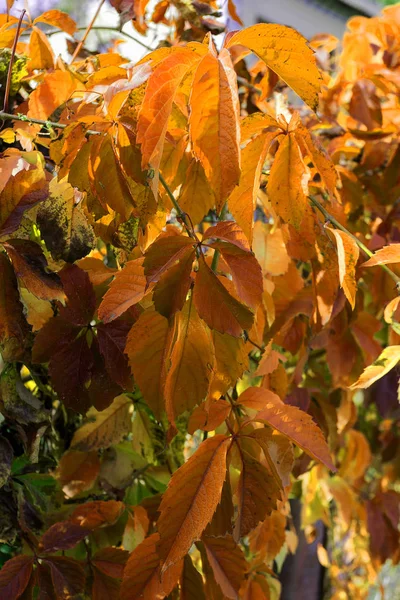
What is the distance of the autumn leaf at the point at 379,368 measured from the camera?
671mm

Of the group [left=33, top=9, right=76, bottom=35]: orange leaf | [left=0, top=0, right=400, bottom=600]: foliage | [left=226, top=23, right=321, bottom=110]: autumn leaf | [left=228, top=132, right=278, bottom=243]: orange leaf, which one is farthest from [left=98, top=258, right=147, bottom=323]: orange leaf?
[left=33, top=9, right=76, bottom=35]: orange leaf

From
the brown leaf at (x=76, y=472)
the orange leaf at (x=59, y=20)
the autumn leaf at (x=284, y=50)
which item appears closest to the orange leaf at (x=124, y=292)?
the autumn leaf at (x=284, y=50)

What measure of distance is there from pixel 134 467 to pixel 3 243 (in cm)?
40

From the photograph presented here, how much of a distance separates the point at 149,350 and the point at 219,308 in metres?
0.08

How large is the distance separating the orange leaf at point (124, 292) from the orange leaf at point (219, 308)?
0.16ft

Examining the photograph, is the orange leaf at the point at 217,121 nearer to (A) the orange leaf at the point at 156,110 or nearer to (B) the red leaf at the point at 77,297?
(A) the orange leaf at the point at 156,110

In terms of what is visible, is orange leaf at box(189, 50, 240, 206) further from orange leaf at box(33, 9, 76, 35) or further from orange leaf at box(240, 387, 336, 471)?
orange leaf at box(33, 9, 76, 35)

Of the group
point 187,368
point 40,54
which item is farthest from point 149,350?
point 40,54

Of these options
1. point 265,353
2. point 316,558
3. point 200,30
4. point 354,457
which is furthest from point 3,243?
point 316,558

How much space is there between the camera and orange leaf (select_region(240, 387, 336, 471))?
0.63 meters

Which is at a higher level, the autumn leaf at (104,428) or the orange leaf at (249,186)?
the orange leaf at (249,186)

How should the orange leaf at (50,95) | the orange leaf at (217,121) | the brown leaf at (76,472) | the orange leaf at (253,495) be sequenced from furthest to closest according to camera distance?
the brown leaf at (76,472) → the orange leaf at (50,95) → the orange leaf at (253,495) → the orange leaf at (217,121)

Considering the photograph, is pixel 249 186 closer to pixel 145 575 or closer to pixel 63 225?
pixel 63 225

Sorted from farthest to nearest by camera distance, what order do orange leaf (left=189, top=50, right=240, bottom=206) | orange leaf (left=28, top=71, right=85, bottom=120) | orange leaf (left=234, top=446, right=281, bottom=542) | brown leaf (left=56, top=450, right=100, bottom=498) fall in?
brown leaf (left=56, top=450, right=100, bottom=498)
orange leaf (left=28, top=71, right=85, bottom=120)
orange leaf (left=234, top=446, right=281, bottom=542)
orange leaf (left=189, top=50, right=240, bottom=206)
